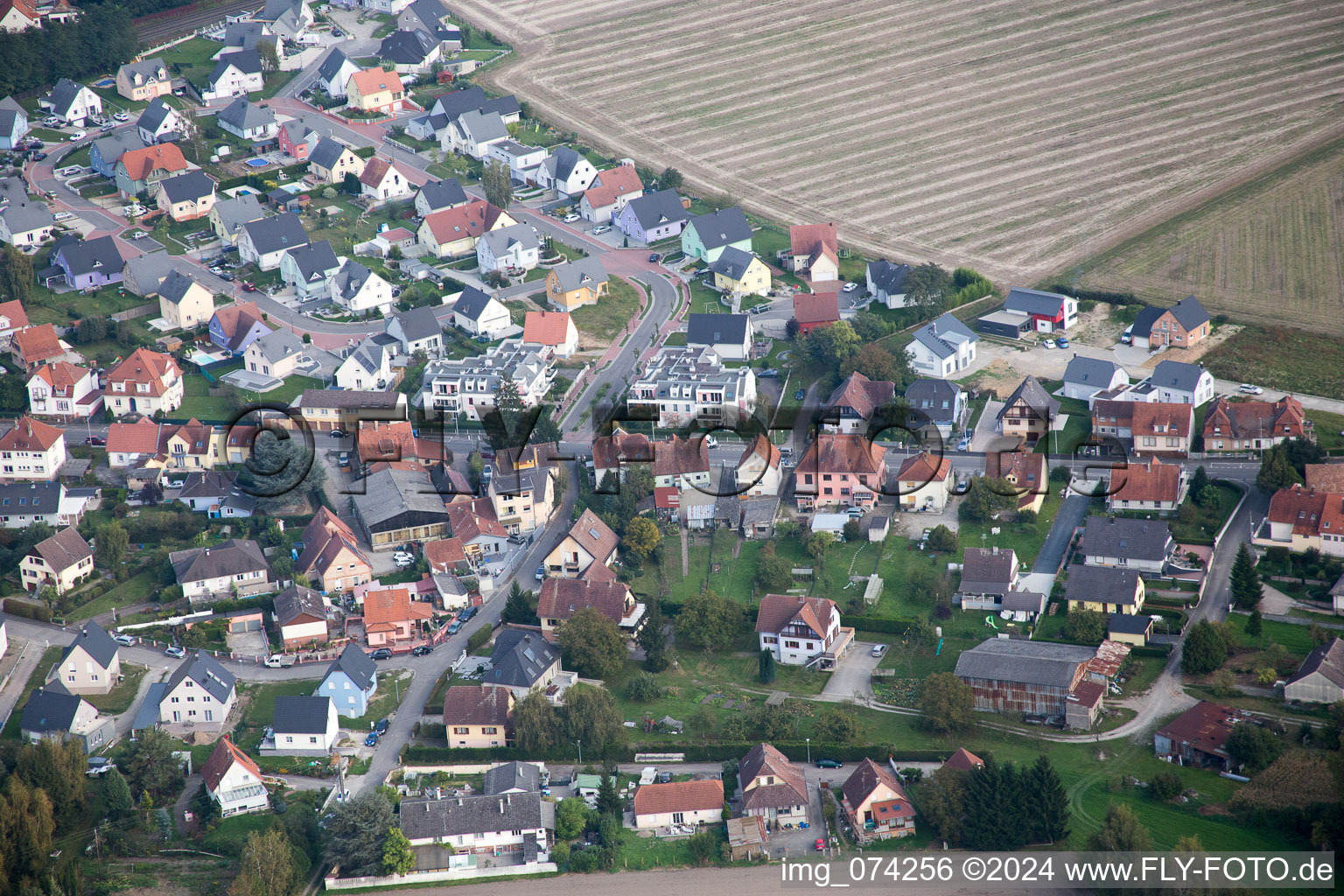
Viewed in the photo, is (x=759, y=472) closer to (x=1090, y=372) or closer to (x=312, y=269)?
(x=1090, y=372)

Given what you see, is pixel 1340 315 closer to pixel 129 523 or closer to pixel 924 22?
pixel 924 22

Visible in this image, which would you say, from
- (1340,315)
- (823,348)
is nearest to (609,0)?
(823,348)

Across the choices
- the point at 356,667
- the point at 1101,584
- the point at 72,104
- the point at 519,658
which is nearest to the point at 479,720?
the point at 519,658

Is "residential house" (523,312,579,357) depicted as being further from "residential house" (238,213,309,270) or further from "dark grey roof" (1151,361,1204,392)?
"dark grey roof" (1151,361,1204,392)

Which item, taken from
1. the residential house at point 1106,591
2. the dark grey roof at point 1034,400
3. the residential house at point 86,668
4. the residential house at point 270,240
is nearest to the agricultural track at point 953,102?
the dark grey roof at point 1034,400

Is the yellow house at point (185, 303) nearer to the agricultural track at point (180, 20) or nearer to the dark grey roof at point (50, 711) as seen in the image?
Answer: the dark grey roof at point (50, 711)

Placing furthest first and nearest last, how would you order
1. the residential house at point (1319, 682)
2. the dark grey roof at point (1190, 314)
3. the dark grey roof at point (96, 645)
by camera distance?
the dark grey roof at point (1190, 314) → the dark grey roof at point (96, 645) → the residential house at point (1319, 682)
